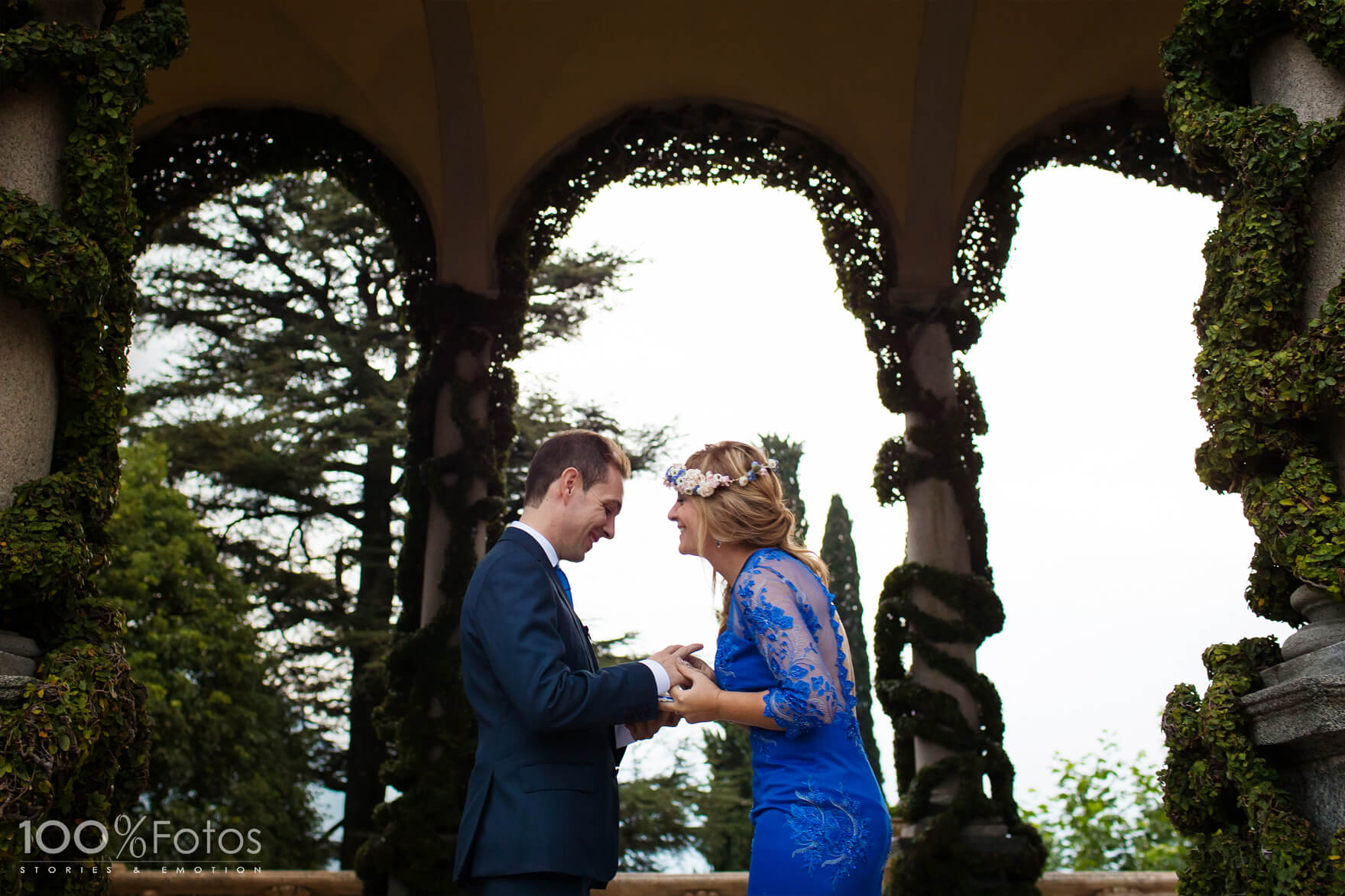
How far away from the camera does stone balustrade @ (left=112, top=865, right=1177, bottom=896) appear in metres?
6.81

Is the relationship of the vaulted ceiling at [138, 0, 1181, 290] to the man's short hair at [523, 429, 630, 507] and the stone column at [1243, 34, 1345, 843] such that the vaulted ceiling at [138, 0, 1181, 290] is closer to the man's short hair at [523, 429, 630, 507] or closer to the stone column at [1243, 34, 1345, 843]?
the stone column at [1243, 34, 1345, 843]

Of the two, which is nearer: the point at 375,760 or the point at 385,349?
the point at 375,760

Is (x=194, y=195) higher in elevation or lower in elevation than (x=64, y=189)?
higher

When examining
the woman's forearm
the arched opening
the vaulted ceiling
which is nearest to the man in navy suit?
the woman's forearm

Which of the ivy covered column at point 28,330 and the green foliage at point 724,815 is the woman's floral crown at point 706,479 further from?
the green foliage at point 724,815

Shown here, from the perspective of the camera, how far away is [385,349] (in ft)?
52.0

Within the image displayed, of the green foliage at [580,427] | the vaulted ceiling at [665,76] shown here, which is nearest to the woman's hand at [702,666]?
the vaulted ceiling at [665,76]

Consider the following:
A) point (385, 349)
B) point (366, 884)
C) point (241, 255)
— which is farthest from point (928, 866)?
point (241, 255)

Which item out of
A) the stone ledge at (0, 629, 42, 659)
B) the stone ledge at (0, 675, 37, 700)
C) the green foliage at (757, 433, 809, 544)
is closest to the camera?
the stone ledge at (0, 675, 37, 700)

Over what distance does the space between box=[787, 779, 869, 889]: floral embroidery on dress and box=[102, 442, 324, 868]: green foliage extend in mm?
9872

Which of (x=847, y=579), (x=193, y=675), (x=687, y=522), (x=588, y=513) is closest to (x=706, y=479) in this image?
(x=687, y=522)

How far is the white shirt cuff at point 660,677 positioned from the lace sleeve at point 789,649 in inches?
9.9

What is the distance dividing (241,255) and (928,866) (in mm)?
13236

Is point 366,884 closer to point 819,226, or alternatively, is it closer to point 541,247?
point 541,247
